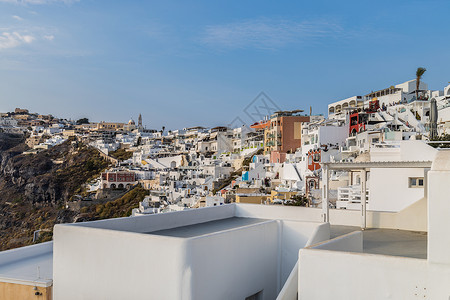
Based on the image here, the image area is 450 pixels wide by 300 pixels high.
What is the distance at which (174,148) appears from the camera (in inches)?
3275

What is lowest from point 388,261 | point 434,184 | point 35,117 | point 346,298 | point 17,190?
point 17,190

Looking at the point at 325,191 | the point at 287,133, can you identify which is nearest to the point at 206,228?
the point at 325,191

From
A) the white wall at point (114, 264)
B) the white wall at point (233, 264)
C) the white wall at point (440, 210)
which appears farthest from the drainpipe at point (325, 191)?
the white wall at point (440, 210)

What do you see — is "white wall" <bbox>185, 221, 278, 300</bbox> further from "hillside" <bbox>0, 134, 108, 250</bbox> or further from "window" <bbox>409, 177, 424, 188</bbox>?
"hillside" <bbox>0, 134, 108, 250</bbox>

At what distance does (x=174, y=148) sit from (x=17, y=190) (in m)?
29.7

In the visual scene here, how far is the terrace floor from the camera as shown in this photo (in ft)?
22.4

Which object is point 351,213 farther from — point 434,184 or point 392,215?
point 434,184

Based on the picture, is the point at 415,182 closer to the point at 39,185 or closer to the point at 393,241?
the point at 393,241

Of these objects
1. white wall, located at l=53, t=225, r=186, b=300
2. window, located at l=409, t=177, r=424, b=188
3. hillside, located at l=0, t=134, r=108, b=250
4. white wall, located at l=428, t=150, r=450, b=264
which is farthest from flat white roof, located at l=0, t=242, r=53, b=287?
hillside, located at l=0, t=134, r=108, b=250

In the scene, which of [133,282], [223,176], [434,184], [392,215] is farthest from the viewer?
[223,176]

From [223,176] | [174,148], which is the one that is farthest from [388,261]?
[174,148]

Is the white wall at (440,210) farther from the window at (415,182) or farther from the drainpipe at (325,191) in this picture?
the window at (415,182)

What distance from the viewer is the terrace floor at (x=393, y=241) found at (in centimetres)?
682

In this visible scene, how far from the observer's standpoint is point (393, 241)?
798cm
